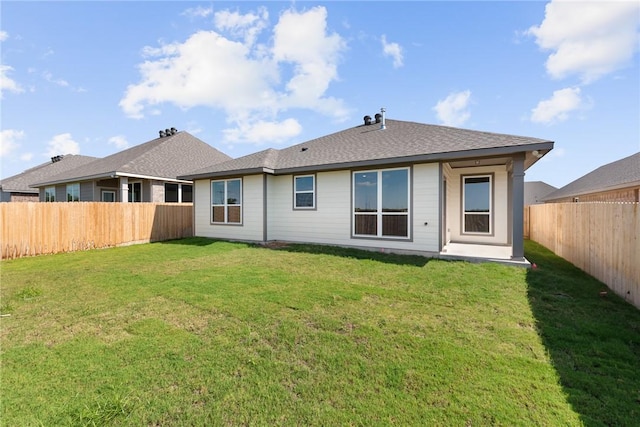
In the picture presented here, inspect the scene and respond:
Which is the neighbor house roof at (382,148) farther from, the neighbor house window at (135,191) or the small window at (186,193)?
the neighbor house window at (135,191)

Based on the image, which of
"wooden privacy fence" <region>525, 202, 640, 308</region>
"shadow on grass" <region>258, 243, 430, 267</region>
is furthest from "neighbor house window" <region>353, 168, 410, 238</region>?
"wooden privacy fence" <region>525, 202, 640, 308</region>

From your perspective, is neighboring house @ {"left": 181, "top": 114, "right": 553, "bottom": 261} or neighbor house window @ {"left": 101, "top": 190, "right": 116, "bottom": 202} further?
neighbor house window @ {"left": 101, "top": 190, "right": 116, "bottom": 202}

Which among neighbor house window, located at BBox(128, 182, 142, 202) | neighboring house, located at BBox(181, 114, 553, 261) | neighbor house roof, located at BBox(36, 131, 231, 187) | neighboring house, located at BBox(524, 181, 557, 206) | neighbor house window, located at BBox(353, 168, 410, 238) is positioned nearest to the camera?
neighboring house, located at BBox(181, 114, 553, 261)

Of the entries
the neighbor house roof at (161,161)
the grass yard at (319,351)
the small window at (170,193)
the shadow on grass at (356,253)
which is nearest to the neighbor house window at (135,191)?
the neighbor house roof at (161,161)

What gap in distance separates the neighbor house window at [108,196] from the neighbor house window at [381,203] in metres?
17.1

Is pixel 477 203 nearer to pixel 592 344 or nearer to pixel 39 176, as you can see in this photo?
pixel 592 344

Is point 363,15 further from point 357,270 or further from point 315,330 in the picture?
point 315,330

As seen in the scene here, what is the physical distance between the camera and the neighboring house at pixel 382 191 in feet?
26.7

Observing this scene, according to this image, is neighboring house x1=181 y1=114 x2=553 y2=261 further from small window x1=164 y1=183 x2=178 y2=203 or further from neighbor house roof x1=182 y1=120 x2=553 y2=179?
small window x1=164 y1=183 x2=178 y2=203

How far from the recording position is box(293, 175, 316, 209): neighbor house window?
10458 mm

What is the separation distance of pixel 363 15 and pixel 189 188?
13.8m

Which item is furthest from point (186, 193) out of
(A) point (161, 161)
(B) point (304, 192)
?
(B) point (304, 192)

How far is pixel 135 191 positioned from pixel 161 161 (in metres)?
2.46

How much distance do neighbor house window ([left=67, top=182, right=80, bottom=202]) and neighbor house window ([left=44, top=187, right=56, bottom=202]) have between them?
2.63 meters
